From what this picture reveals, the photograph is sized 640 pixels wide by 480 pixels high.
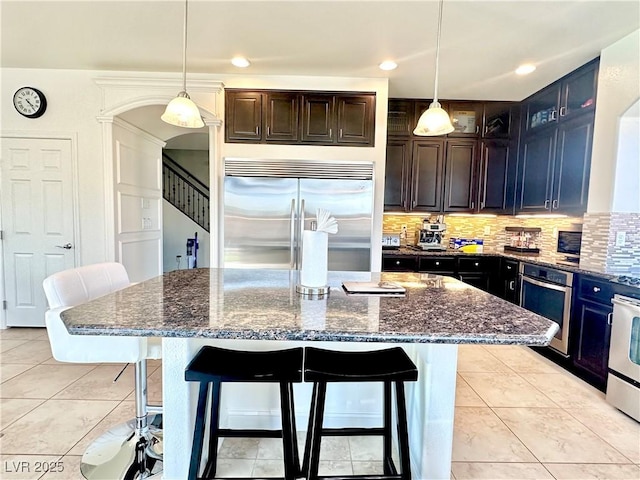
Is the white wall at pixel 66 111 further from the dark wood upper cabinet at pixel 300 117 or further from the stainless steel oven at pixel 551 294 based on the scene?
the stainless steel oven at pixel 551 294

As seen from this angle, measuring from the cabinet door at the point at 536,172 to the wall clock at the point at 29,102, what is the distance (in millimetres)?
5218

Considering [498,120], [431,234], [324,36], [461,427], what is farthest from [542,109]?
[461,427]

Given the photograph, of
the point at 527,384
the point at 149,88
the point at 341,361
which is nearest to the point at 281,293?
the point at 341,361

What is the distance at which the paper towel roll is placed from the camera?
1569 millimetres

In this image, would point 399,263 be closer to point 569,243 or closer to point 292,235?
point 292,235

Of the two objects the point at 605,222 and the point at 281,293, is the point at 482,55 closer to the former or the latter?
the point at 605,222

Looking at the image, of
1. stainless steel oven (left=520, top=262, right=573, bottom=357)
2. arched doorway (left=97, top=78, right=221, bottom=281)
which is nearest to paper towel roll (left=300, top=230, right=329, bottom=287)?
arched doorway (left=97, top=78, right=221, bottom=281)

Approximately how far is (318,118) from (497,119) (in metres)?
2.26

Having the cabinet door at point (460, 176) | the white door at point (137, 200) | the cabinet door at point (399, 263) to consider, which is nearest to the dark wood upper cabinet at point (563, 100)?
the cabinet door at point (460, 176)

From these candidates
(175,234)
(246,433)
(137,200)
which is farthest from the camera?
(175,234)

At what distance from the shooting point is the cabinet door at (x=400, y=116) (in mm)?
4172

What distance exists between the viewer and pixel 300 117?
3.58m

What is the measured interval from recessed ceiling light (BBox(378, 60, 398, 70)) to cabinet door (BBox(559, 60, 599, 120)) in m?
1.69

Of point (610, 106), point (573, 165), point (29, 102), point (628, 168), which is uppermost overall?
point (29, 102)
